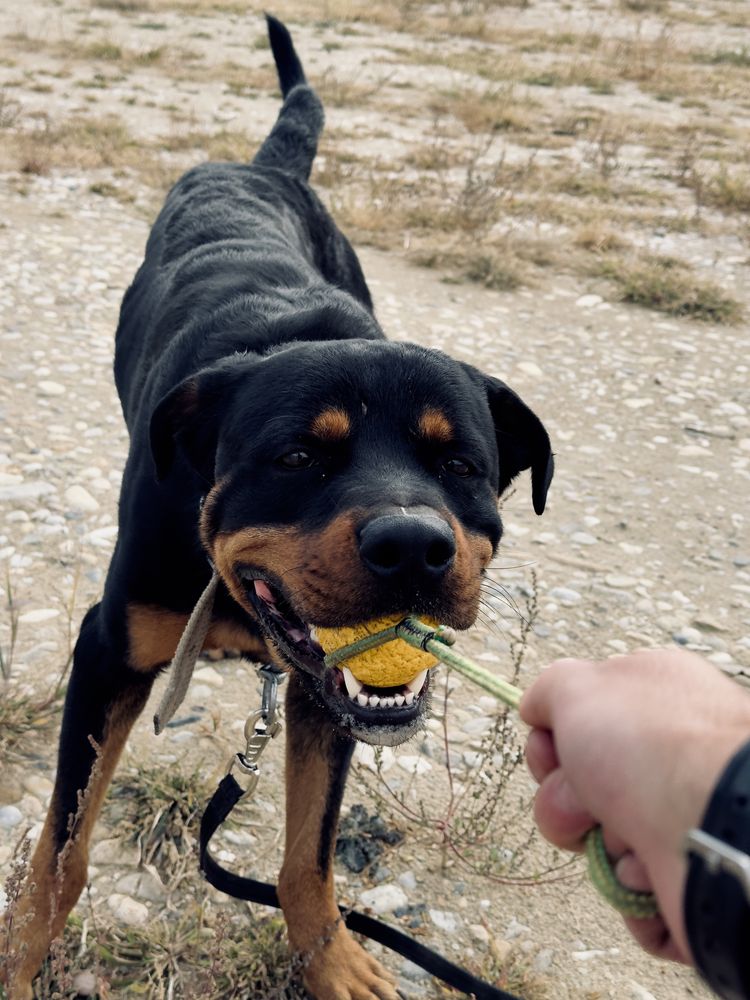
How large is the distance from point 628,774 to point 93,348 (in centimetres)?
531

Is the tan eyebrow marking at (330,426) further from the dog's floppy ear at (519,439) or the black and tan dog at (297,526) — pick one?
the dog's floppy ear at (519,439)

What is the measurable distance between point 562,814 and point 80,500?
141 inches

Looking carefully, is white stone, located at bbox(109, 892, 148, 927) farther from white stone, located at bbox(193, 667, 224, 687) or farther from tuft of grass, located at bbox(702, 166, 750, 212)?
tuft of grass, located at bbox(702, 166, 750, 212)

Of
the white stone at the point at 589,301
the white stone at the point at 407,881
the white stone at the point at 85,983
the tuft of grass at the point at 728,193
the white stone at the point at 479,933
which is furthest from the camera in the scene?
the tuft of grass at the point at 728,193

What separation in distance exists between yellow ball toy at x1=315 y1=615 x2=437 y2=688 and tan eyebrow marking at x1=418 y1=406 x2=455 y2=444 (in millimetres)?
495

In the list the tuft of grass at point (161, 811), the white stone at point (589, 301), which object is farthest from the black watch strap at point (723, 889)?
the white stone at point (589, 301)

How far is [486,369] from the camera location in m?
6.06

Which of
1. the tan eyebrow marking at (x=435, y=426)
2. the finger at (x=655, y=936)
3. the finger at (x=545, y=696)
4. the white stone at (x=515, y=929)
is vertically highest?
the finger at (x=545, y=696)

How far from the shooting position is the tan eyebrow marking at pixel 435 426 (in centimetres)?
221

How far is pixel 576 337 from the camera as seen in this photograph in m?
6.62

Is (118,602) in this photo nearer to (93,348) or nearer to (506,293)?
(93,348)

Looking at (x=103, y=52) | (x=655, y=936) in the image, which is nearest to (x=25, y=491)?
(x=655, y=936)

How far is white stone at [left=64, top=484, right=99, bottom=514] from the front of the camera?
13.7 feet

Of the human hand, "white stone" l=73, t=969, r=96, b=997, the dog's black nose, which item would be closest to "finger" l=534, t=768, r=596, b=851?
the human hand
